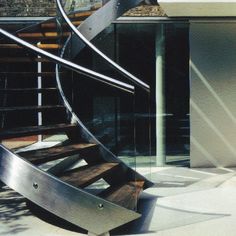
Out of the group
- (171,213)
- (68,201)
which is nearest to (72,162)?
(171,213)

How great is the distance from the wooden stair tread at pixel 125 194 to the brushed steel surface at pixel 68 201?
267 millimetres

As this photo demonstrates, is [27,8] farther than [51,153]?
Yes

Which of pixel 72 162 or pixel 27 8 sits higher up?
pixel 27 8

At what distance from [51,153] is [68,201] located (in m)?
0.90

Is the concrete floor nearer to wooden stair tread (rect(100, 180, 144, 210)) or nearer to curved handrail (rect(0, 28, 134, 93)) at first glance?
wooden stair tread (rect(100, 180, 144, 210))

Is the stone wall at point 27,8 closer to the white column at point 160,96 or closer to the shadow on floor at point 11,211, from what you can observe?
the white column at point 160,96

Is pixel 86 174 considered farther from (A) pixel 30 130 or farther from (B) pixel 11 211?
(B) pixel 11 211

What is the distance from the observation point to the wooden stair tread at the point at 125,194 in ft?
15.3

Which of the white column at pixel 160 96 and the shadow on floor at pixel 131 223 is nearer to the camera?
the shadow on floor at pixel 131 223

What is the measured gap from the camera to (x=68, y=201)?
4328mm

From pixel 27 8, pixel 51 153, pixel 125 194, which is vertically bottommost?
pixel 125 194

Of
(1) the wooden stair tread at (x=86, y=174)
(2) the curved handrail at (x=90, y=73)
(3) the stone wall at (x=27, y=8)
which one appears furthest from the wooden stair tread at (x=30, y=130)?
(3) the stone wall at (x=27, y=8)

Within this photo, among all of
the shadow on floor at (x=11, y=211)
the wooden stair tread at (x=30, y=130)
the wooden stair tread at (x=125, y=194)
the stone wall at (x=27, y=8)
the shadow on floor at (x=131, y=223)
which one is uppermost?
the stone wall at (x=27, y=8)

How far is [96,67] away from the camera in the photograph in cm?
894
